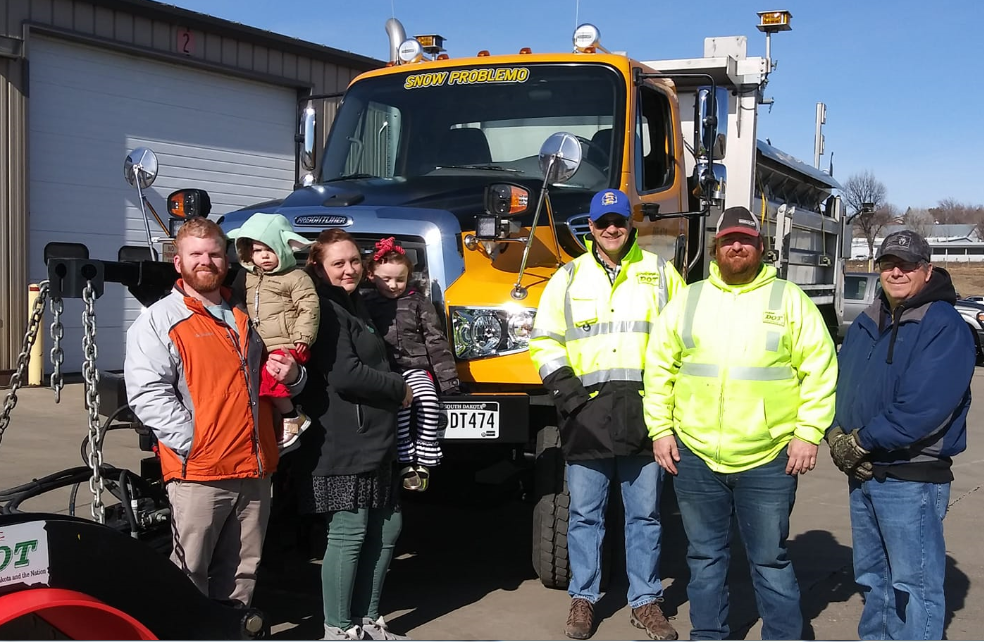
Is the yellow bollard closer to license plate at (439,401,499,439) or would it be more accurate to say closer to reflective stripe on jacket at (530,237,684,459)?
license plate at (439,401,499,439)

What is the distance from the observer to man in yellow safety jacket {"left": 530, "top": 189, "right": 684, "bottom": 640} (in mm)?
4484

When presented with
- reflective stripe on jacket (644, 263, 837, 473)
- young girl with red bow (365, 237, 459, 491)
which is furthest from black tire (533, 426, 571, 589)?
reflective stripe on jacket (644, 263, 837, 473)

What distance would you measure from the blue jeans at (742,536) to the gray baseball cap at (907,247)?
2.98 feet

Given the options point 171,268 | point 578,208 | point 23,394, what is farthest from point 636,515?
point 23,394

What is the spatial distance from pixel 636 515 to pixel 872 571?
3.38 ft

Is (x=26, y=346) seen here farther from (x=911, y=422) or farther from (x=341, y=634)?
(x=911, y=422)

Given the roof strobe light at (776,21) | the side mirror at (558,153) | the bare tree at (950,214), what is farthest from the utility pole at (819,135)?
the bare tree at (950,214)

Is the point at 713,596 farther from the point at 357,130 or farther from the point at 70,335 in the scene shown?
the point at 70,335

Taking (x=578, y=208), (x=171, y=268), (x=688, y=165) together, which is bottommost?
(x=171, y=268)

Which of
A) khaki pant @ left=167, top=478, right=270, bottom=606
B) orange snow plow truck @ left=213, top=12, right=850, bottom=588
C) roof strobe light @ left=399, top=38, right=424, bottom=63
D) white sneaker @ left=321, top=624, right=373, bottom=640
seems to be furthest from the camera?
roof strobe light @ left=399, top=38, right=424, bottom=63

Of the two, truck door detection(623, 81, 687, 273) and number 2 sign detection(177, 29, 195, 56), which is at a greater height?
number 2 sign detection(177, 29, 195, 56)

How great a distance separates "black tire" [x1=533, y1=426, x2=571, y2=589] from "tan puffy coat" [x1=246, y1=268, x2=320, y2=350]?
1.45m

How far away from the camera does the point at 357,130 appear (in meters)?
6.75

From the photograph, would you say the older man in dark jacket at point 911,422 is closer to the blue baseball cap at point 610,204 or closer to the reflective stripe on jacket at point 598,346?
the reflective stripe on jacket at point 598,346
